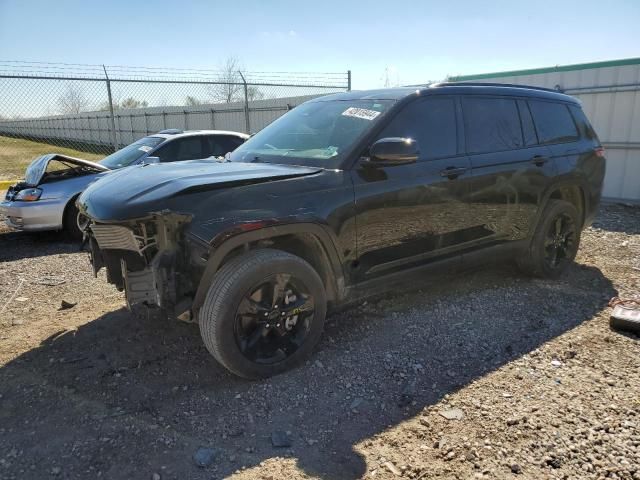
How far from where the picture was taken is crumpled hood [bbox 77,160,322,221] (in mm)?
2893

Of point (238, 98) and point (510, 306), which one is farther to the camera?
point (238, 98)

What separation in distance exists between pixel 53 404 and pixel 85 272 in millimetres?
2777

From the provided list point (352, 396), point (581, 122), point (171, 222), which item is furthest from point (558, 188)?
point (171, 222)

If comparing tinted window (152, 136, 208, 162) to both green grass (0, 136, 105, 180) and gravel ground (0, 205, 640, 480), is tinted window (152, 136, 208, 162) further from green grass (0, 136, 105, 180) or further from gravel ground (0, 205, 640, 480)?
green grass (0, 136, 105, 180)

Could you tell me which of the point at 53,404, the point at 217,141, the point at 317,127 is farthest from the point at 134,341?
the point at 217,141

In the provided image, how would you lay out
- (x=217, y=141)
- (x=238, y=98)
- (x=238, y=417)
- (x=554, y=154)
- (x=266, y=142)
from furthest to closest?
1. (x=238, y=98)
2. (x=217, y=141)
3. (x=554, y=154)
4. (x=266, y=142)
5. (x=238, y=417)

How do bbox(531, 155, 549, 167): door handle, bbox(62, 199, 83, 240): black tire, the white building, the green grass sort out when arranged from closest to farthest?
1. bbox(531, 155, 549, 167): door handle
2. bbox(62, 199, 83, 240): black tire
3. the white building
4. the green grass

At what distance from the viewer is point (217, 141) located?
813cm

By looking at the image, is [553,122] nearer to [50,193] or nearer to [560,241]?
[560,241]

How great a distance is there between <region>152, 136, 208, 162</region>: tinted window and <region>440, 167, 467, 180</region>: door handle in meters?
4.93

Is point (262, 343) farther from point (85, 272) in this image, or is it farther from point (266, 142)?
point (85, 272)

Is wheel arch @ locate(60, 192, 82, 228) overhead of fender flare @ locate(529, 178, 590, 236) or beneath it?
beneath

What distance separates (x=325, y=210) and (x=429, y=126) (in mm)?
1282

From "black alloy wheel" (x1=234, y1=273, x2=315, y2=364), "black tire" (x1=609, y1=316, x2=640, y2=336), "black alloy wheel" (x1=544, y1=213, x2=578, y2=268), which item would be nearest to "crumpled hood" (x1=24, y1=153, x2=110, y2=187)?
"black alloy wheel" (x1=234, y1=273, x2=315, y2=364)
